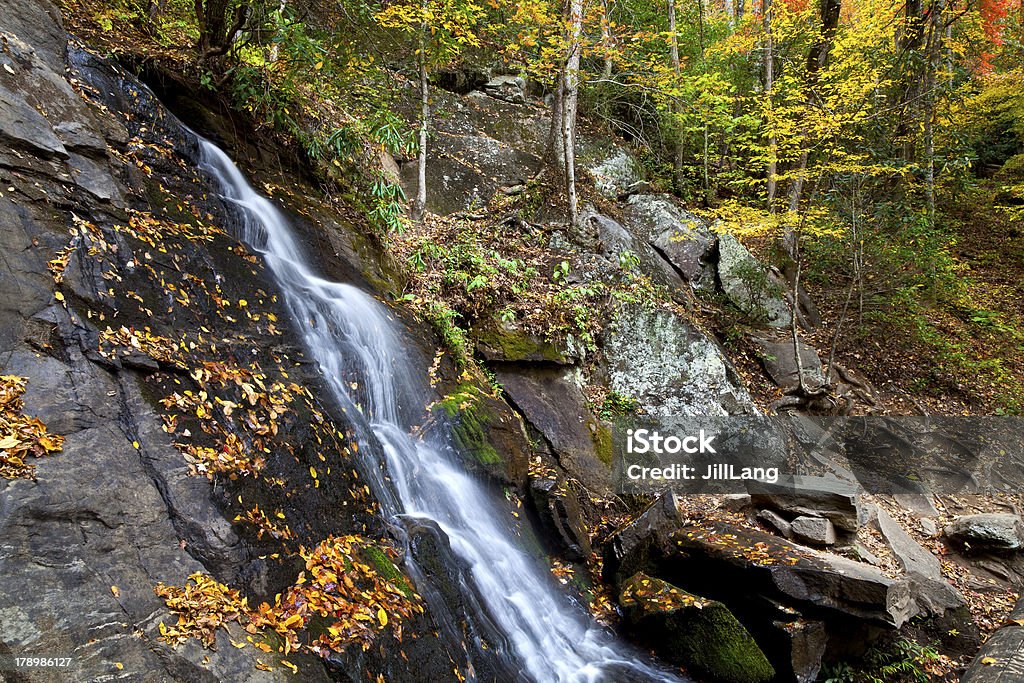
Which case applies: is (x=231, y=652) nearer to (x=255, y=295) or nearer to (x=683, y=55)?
(x=255, y=295)

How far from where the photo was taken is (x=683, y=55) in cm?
1792

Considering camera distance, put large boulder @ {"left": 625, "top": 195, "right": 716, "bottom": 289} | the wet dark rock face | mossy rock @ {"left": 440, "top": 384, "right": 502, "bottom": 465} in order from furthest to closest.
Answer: large boulder @ {"left": 625, "top": 195, "right": 716, "bottom": 289}
mossy rock @ {"left": 440, "top": 384, "right": 502, "bottom": 465}
the wet dark rock face

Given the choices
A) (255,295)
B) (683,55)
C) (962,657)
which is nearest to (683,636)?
(962,657)

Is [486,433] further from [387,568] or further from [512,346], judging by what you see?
[387,568]

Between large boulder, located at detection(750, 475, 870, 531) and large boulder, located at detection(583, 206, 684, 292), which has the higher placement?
large boulder, located at detection(583, 206, 684, 292)

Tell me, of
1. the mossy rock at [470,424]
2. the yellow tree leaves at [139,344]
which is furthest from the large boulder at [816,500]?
the yellow tree leaves at [139,344]

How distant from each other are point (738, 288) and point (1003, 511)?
6012 millimetres

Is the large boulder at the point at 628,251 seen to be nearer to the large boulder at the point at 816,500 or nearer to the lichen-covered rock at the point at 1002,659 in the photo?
the large boulder at the point at 816,500

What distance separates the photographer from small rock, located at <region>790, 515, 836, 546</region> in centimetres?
705

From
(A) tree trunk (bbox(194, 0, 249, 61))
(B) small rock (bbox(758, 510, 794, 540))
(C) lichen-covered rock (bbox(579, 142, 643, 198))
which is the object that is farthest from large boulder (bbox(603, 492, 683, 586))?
(C) lichen-covered rock (bbox(579, 142, 643, 198))

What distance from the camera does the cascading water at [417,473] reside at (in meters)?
5.11

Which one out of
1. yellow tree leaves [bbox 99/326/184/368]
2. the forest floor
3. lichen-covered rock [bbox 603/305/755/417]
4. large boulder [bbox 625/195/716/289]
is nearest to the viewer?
yellow tree leaves [bbox 99/326/184/368]

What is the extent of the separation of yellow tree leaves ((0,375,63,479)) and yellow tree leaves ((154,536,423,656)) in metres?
0.96

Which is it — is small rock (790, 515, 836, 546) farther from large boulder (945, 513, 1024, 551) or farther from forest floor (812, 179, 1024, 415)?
forest floor (812, 179, 1024, 415)
